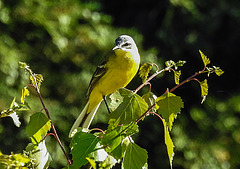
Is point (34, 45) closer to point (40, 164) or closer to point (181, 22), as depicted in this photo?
point (181, 22)

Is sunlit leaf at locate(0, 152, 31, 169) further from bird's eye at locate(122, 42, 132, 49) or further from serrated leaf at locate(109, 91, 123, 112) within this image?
bird's eye at locate(122, 42, 132, 49)

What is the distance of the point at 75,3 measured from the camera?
4.38 metres

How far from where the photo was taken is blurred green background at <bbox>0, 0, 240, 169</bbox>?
4.09 meters

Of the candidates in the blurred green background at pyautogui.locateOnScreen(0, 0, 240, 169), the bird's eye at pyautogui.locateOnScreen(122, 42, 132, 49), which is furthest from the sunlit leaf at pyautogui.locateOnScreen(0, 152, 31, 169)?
the blurred green background at pyautogui.locateOnScreen(0, 0, 240, 169)

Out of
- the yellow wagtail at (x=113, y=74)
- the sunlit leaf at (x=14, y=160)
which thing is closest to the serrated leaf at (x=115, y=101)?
the sunlit leaf at (x=14, y=160)

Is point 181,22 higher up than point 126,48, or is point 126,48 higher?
point 126,48

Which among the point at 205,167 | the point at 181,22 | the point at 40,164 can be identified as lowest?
the point at 205,167

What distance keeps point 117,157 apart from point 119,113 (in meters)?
0.13

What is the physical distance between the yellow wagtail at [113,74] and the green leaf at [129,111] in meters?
0.98

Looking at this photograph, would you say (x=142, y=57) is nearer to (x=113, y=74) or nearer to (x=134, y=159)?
(x=113, y=74)

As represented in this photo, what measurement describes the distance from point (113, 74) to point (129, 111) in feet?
3.66

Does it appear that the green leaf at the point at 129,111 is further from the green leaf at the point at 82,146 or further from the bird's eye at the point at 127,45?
the bird's eye at the point at 127,45

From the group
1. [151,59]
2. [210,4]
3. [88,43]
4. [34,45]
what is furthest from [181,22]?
[34,45]

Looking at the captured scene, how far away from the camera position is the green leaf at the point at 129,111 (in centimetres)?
117
